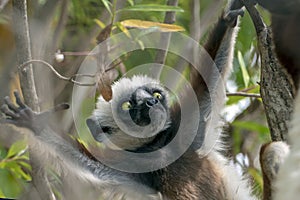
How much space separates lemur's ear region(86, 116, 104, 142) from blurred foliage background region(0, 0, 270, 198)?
0.31 meters

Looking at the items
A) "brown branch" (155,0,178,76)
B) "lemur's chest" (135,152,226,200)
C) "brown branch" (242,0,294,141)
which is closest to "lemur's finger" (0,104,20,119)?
"lemur's chest" (135,152,226,200)

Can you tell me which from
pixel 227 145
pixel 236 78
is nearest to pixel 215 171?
pixel 227 145

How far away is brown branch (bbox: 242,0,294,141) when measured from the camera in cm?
387

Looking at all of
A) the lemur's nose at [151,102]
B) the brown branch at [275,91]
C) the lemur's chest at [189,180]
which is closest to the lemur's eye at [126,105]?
the lemur's nose at [151,102]

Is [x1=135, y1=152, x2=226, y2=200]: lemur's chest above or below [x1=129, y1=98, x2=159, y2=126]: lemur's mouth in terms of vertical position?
below

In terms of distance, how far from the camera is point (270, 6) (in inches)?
139

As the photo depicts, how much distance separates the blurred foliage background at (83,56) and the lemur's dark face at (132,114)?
0.26 metres

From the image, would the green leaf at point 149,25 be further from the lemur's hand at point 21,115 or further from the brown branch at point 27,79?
the lemur's hand at point 21,115

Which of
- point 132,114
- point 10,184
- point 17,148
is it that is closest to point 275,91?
point 132,114

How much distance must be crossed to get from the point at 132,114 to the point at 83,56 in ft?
2.20

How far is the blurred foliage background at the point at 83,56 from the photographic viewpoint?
5.04 m

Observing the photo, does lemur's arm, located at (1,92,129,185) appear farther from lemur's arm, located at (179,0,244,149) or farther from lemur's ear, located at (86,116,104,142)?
lemur's arm, located at (179,0,244,149)

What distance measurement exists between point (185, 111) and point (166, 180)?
44 cm

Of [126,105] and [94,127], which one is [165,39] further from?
[94,127]
